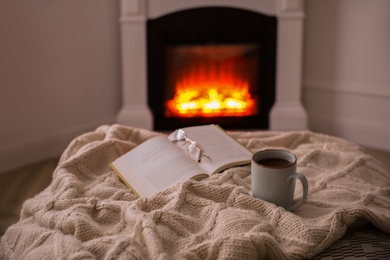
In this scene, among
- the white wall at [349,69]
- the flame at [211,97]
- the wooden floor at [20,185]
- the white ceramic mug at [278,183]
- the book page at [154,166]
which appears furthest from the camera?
the flame at [211,97]

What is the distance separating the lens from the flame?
11.2 ft

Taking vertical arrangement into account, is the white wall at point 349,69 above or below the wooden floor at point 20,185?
above

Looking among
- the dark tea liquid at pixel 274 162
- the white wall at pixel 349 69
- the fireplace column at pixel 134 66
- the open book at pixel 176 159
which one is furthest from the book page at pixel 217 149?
the white wall at pixel 349 69

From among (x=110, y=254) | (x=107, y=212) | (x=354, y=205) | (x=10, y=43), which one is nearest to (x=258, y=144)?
(x=354, y=205)

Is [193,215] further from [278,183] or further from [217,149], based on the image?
[217,149]

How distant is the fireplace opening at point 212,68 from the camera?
328cm

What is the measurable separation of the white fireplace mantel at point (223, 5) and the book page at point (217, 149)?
69.8 inches

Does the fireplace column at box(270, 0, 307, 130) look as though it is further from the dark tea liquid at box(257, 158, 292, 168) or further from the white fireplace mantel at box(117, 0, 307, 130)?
the dark tea liquid at box(257, 158, 292, 168)

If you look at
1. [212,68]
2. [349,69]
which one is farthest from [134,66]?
[349,69]

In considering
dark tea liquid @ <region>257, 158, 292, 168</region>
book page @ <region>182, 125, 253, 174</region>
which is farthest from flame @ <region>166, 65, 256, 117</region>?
dark tea liquid @ <region>257, 158, 292, 168</region>

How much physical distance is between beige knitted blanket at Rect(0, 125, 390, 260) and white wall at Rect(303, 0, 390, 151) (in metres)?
1.82

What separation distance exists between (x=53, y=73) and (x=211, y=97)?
0.90 meters

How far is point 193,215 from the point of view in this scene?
1.18 meters

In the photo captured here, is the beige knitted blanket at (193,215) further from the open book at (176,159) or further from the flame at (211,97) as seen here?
the flame at (211,97)
